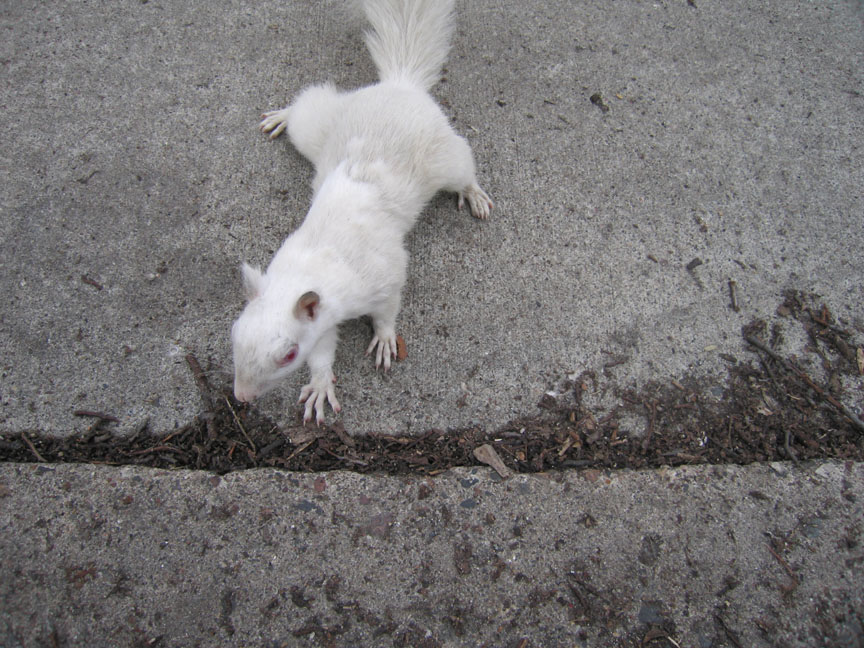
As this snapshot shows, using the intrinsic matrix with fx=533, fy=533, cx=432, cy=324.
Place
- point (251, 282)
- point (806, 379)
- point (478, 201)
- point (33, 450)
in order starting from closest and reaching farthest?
point (251, 282), point (33, 450), point (806, 379), point (478, 201)

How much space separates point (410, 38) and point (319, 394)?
1.91 metres

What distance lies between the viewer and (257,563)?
1.70m

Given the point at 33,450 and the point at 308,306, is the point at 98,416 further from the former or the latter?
the point at 308,306

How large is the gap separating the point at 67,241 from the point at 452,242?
176 centimetres

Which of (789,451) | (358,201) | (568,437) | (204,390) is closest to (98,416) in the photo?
(204,390)

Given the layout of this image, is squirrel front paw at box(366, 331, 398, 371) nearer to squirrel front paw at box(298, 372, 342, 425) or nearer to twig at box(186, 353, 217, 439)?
squirrel front paw at box(298, 372, 342, 425)

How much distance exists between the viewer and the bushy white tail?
109 inches

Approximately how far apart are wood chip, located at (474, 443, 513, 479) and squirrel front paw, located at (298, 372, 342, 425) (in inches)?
22.6

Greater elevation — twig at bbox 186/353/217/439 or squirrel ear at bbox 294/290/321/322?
squirrel ear at bbox 294/290/321/322

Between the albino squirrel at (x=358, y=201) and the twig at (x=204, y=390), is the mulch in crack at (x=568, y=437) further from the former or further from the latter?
the albino squirrel at (x=358, y=201)

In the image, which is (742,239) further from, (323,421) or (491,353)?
(323,421)

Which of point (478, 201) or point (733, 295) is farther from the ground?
point (478, 201)

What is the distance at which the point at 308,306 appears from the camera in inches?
68.8

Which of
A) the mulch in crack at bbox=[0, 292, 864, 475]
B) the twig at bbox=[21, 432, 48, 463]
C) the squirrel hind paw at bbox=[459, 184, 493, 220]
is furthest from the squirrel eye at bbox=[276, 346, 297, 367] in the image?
the squirrel hind paw at bbox=[459, 184, 493, 220]
